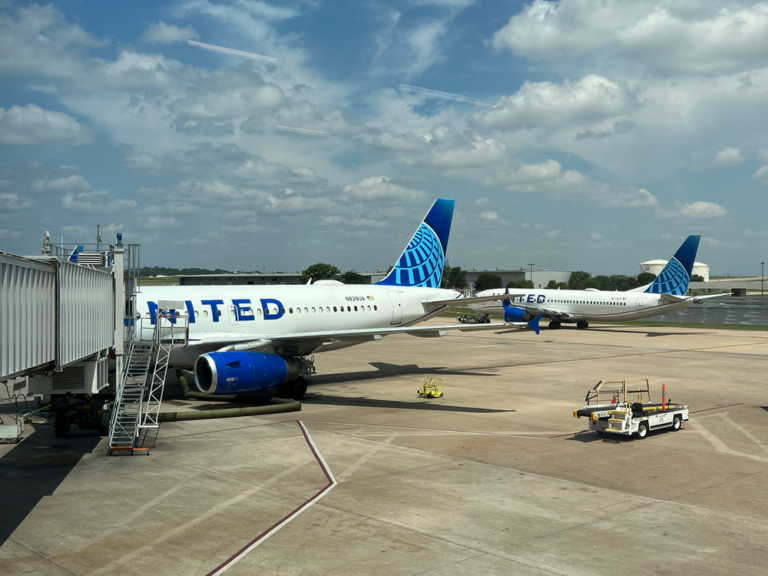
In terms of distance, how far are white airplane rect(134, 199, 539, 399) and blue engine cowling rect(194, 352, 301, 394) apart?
0.03 m

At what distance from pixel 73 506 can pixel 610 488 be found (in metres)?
11.4

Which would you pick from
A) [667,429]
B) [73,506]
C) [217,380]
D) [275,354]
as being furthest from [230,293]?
[667,429]

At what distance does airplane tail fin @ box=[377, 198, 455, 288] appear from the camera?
3741 cm

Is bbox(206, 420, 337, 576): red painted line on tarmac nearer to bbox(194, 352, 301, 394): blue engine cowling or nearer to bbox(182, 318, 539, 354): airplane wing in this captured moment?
bbox(194, 352, 301, 394): blue engine cowling

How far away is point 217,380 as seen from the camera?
23.0m

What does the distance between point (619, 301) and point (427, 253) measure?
3530 centimetres

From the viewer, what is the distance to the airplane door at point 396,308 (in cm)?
3509

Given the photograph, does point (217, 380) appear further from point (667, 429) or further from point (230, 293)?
point (667, 429)

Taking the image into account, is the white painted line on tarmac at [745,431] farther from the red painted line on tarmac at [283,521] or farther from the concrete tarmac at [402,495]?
the red painted line on tarmac at [283,521]

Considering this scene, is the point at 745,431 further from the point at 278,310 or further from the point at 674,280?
the point at 674,280

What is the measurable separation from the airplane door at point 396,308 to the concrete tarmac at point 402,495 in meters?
8.07

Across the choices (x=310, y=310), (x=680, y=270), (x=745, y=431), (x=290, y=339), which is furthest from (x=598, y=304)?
(x=290, y=339)

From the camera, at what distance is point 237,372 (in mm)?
23531

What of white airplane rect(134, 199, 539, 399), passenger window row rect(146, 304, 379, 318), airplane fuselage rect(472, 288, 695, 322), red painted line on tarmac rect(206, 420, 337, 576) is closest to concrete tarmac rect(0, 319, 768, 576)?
red painted line on tarmac rect(206, 420, 337, 576)
